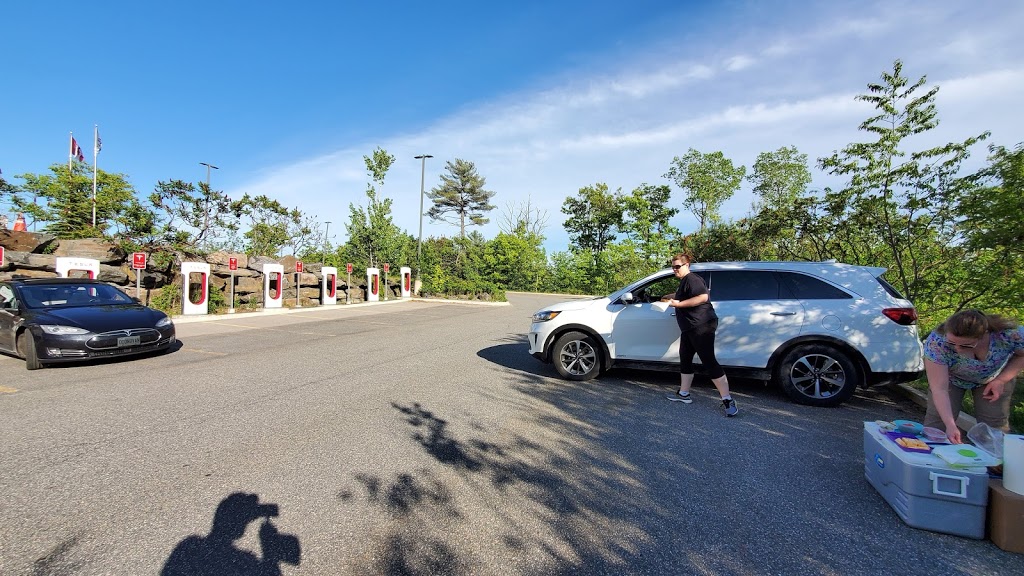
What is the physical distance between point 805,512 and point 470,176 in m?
43.5

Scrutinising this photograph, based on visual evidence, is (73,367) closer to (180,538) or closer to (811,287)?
(180,538)

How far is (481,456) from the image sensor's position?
3.58 metres

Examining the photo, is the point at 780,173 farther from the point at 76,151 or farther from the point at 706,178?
the point at 76,151

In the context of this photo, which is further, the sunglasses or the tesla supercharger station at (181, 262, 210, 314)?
the tesla supercharger station at (181, 262, 210, 314)

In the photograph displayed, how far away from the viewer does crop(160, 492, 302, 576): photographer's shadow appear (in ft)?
7.18

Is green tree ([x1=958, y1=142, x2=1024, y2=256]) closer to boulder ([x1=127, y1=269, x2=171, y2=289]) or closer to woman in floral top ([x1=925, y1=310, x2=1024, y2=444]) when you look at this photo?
woman in floral top ([x1=925, y1=310, x2=1024, y2=444])

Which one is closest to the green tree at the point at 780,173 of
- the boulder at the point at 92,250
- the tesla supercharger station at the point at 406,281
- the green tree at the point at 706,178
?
the green tree at the point at 706,178

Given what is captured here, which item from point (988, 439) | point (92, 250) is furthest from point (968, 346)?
point (92, 250)

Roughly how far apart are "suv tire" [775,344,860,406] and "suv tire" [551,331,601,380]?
83.6 inches

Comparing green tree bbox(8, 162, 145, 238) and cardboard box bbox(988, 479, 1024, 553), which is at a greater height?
green tree bbox(8, 162, 145, 238)

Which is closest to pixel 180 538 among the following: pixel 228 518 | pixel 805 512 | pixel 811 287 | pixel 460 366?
pixel 228 518

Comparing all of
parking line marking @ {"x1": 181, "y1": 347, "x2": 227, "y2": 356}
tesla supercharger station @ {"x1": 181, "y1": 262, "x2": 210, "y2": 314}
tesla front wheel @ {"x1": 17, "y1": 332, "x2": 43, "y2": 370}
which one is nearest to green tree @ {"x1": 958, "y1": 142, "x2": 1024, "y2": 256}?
parking line marking @ {"x1": 181, "y1": 347, "x2": 227, "y2": 356}

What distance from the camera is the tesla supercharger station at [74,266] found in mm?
11227

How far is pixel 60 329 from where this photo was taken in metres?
6.40
